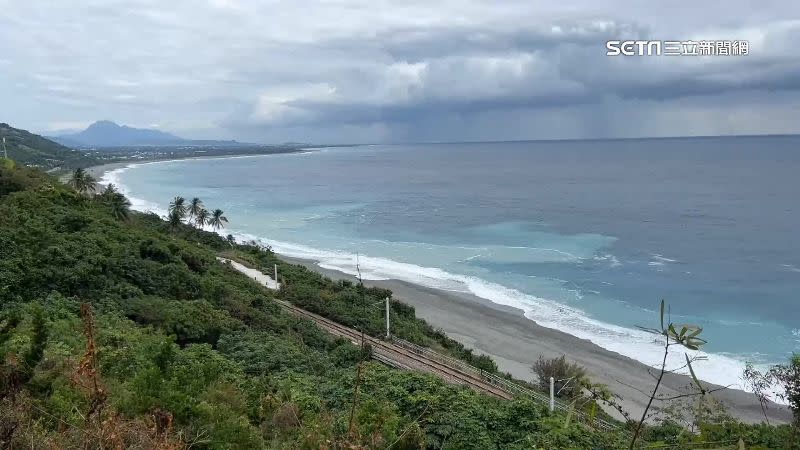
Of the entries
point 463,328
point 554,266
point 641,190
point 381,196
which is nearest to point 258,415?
point 463,328

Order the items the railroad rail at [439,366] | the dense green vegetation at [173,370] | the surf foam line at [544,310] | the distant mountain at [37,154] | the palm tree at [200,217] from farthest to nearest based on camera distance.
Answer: the distant mountain at [37,154]
the palm tree at [200,217]
the surf foam line at [544,310]
the railroad rail at [439,366]
the dense green vegetation at [173,370]

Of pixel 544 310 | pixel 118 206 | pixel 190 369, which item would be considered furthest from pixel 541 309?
pixel 118 206

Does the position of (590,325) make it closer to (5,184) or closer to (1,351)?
(1,351)

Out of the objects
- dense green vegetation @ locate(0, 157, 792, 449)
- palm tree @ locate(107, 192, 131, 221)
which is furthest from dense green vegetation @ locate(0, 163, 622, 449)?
palm tree @ locate(107, 192, 131, 221)

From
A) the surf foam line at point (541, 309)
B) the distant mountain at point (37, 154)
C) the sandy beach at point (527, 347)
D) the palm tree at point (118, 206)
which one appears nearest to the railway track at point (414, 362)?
the surf foam line at point (541, 309)

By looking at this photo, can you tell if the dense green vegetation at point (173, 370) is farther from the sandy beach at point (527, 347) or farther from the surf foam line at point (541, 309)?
the sandy beach at point (527, 347)

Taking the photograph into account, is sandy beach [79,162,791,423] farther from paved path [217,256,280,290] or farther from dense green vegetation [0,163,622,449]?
paved path [217,256,280,290]

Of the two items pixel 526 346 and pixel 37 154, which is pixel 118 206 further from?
pixel 37 154
